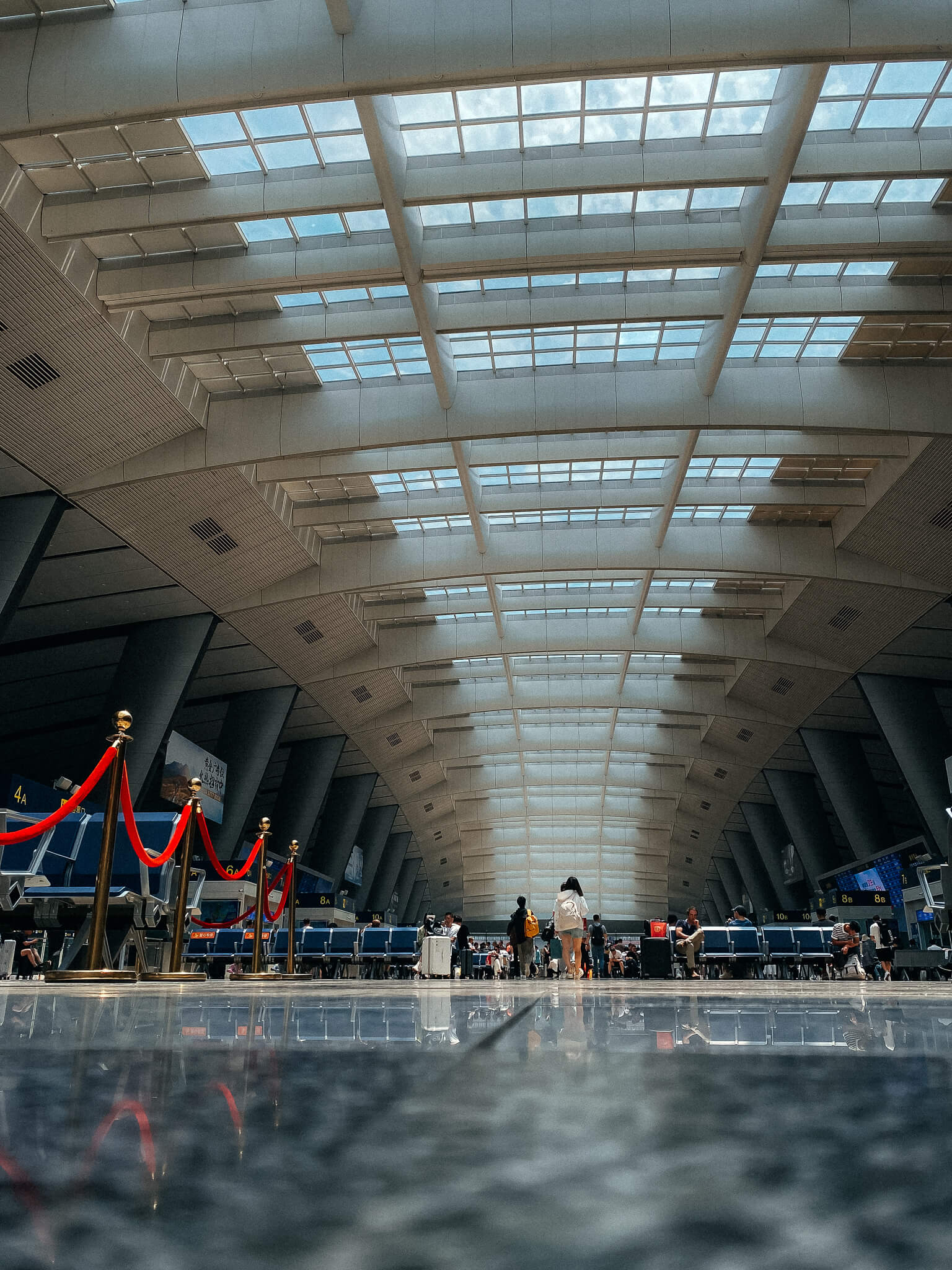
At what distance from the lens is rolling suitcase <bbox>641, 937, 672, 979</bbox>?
21.2 m

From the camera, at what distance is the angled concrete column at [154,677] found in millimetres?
24016

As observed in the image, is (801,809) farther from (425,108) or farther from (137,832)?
(137,832)

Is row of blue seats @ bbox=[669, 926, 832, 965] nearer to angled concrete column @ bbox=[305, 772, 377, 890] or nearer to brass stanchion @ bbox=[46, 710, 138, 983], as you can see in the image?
brass stanchion @ bbox=[46, 710, 138, 983]

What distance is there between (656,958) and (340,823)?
23.8 metres

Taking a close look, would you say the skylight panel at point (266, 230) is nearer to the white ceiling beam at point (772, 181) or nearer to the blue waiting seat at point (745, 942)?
the white ceiling beam at point (772, 181)

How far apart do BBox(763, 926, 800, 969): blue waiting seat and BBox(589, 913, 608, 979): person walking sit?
180 inches

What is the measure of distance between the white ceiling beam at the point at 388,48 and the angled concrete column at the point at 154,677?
14.6 meters

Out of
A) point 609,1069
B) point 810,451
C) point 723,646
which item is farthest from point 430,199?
point 723,646

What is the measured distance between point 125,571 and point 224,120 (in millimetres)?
12068

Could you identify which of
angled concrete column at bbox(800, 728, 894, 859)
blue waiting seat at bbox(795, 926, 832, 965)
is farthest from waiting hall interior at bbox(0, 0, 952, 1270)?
blue waiting seat at bbox(795, 926, 832, 965)

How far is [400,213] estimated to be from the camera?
575 inches

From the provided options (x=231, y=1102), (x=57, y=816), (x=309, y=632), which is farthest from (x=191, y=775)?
(x=231, y=1102)

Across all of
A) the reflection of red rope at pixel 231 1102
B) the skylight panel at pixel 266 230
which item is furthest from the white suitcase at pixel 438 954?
the reflection of red rope at pixel 231 1102

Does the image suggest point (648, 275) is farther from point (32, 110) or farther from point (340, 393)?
point (32, 110)
